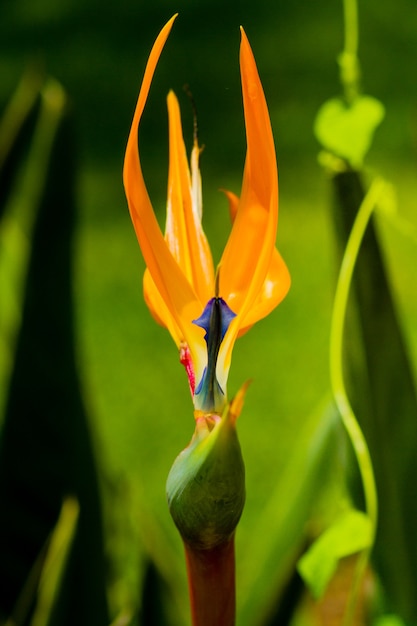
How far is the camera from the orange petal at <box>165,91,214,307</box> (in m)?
0.23

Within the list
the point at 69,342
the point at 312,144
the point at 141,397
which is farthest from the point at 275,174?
the point at 312,144

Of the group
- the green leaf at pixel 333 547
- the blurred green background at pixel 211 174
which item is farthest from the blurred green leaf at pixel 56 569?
the blurred green background at pixel 211 174

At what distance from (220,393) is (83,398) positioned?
0.26 meters

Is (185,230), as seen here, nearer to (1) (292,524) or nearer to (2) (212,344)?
(2) (212,344)

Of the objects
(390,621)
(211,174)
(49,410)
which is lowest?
(390,621)

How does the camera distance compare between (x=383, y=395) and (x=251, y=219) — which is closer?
(x=251, y=219)

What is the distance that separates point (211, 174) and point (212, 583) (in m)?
1.38

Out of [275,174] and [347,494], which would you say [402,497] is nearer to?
[347,494]

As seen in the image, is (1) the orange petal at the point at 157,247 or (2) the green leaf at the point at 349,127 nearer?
(1) the orange petal at the point at 157,247

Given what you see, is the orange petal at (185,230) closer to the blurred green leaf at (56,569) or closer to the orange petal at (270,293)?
the orange petal at (270,293)

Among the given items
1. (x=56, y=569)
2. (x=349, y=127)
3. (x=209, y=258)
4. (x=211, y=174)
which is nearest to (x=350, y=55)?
(x=349, y=127)

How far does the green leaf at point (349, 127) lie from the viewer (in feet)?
1.04

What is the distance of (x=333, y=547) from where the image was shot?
1.00 feet

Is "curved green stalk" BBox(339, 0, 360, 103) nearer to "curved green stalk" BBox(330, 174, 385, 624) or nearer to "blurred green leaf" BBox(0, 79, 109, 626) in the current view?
"curved green stalk" BBox(330, 174, 385, 624)
